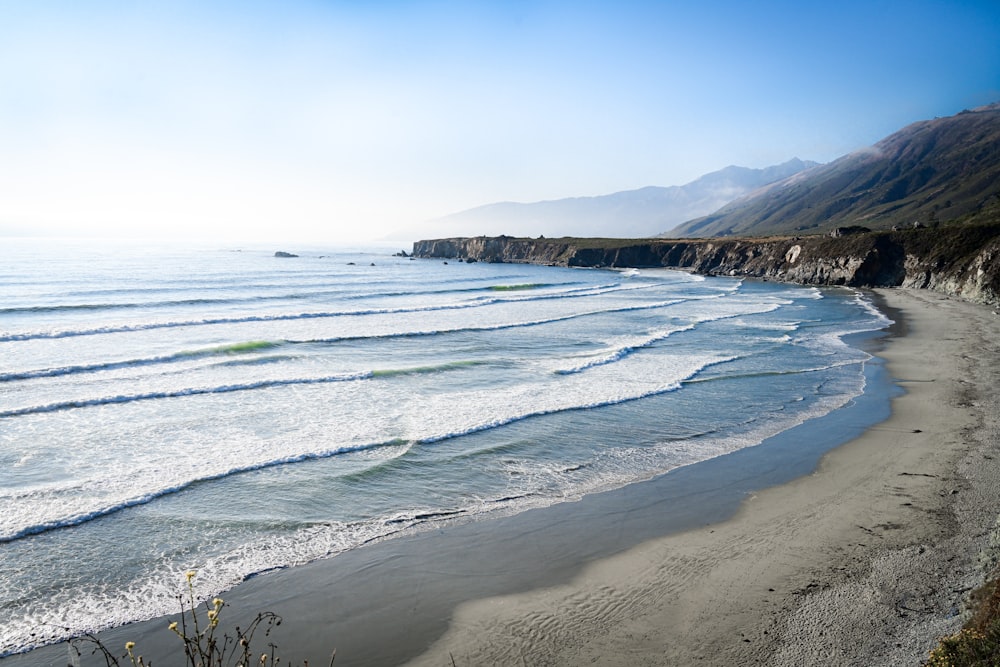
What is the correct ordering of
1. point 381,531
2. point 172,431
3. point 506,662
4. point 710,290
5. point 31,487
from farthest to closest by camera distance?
point 710,290 < point 172,431 < point 31,487 < point 381,531 < point 506,662

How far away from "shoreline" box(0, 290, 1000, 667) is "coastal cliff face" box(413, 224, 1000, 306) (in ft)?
131

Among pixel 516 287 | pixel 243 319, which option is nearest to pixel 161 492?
pixel 243 319

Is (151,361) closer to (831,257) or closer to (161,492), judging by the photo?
(161,492)

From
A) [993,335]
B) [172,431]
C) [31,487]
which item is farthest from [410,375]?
[993,335]

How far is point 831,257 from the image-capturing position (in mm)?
A: 66500

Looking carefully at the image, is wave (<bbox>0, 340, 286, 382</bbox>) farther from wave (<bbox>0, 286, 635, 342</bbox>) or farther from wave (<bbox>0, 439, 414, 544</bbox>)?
wave (<bbox>0, 439, 414, 544</bbox>)

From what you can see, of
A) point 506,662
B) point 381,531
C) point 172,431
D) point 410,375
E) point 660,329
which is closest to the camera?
point 506,662

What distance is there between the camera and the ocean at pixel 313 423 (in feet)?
29.8

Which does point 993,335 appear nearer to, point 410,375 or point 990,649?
point 410,375

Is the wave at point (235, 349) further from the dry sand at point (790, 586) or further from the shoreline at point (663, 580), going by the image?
the dry sand at point (790, 586)

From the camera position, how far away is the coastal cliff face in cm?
4669

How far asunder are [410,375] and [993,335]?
27.3 metres

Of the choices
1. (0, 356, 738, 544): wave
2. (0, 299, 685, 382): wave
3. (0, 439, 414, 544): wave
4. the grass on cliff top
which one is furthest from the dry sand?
(0, 299, 685, 382): wave

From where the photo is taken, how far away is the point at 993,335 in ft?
90.9
